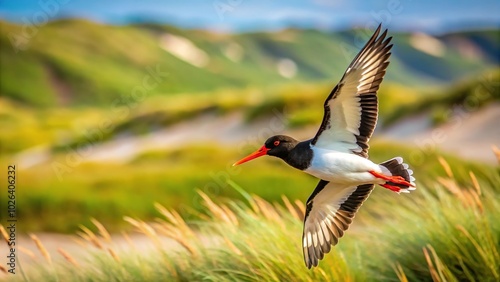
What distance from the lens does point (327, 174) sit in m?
3.37

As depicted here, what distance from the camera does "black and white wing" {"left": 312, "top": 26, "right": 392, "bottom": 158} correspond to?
3.49 meters

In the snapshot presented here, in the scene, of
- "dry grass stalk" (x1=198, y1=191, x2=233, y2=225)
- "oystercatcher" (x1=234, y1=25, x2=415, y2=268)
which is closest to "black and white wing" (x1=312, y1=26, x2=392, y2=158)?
"oystercatcher" (x1=234, y1=25, x2=415, y2=268)

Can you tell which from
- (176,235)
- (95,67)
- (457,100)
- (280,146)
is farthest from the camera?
(95,67)

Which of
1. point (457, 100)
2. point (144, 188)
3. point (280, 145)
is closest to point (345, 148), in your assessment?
point (280, 145)

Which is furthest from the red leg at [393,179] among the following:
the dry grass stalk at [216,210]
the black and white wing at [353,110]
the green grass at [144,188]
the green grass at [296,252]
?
the green grass at [144,188]

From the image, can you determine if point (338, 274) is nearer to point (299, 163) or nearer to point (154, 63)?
point (299, 163)

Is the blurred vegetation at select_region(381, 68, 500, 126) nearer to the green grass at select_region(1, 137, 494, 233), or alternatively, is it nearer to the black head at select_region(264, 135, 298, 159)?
the green grass at select_region(1, 137, 494, 233)

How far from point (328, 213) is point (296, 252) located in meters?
0.96

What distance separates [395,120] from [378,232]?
19625 millimetres

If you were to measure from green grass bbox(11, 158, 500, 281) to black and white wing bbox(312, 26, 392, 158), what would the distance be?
110cm

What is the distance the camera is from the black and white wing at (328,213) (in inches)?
154

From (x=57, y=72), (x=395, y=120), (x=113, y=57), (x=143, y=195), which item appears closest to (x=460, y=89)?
(x=395, y=120)

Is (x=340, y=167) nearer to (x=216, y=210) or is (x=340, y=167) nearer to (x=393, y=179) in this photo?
(x=393, y=179)

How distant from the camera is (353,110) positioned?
3602 mm
